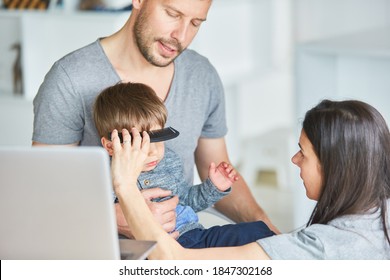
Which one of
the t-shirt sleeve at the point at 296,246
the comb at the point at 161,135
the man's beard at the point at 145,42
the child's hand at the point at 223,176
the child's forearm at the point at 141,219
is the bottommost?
the t-shirt sleeve at the point at 296,246

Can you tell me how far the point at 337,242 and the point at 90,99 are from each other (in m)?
0.78

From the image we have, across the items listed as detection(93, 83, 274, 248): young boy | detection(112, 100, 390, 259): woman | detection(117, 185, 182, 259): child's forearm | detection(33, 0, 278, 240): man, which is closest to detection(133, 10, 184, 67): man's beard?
detection(33, 0, 278, 240): man

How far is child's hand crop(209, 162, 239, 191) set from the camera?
6.01 feet

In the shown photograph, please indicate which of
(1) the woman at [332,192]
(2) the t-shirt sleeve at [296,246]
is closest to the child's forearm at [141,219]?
(1) the woman at [332,192]

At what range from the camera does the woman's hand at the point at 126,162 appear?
1.44 m

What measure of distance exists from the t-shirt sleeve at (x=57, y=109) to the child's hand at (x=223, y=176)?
384 mm

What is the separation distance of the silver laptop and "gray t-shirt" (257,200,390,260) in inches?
11.5

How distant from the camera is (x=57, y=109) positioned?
1946 millimetres

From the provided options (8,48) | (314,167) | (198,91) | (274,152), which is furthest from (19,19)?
(314,167)

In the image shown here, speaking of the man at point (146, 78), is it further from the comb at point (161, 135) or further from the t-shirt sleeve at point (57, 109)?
the comb at point (161, 135)

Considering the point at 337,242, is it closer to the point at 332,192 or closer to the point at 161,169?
the point at 332,192

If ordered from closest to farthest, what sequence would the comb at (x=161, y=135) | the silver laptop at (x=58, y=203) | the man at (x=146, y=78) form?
the silver laptop at (x=58, y=203), the comb at (x=161, y=135), the man at (x=146, y=78)

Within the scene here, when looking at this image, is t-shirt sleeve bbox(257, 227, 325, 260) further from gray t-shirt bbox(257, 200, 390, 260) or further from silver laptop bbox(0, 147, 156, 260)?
silver laptop bbox(0, 147, 156, 260)
